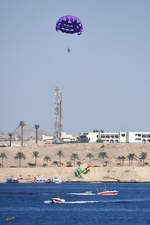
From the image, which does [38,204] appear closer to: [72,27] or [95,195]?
[95,195]

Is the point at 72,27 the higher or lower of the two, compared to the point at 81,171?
higher

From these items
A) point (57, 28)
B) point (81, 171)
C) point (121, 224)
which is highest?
point (57, 28)

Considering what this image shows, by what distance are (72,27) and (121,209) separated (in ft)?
116

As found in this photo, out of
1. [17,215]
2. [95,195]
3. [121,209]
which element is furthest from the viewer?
[95,195]

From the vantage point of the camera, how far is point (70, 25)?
116062mm

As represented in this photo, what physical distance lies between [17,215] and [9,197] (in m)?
43.5

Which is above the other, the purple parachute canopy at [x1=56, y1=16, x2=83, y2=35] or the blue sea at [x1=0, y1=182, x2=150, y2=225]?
the purple parachute canopy at [x1=56, y1=16, x2=83, y2=35]

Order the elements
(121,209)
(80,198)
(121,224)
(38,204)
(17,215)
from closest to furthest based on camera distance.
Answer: (121,224), (17,215), (121,209), (38,204), (80,198)

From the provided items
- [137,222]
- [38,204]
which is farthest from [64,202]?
[137,222]

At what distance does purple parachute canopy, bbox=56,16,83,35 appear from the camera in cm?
11544

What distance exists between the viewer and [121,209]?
412 feet

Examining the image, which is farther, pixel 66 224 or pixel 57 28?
pixel 57 28

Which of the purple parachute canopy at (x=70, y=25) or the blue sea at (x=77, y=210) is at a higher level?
the purple parachute canopy at (x=70, y=25)

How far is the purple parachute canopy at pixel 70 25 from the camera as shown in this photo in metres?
115
